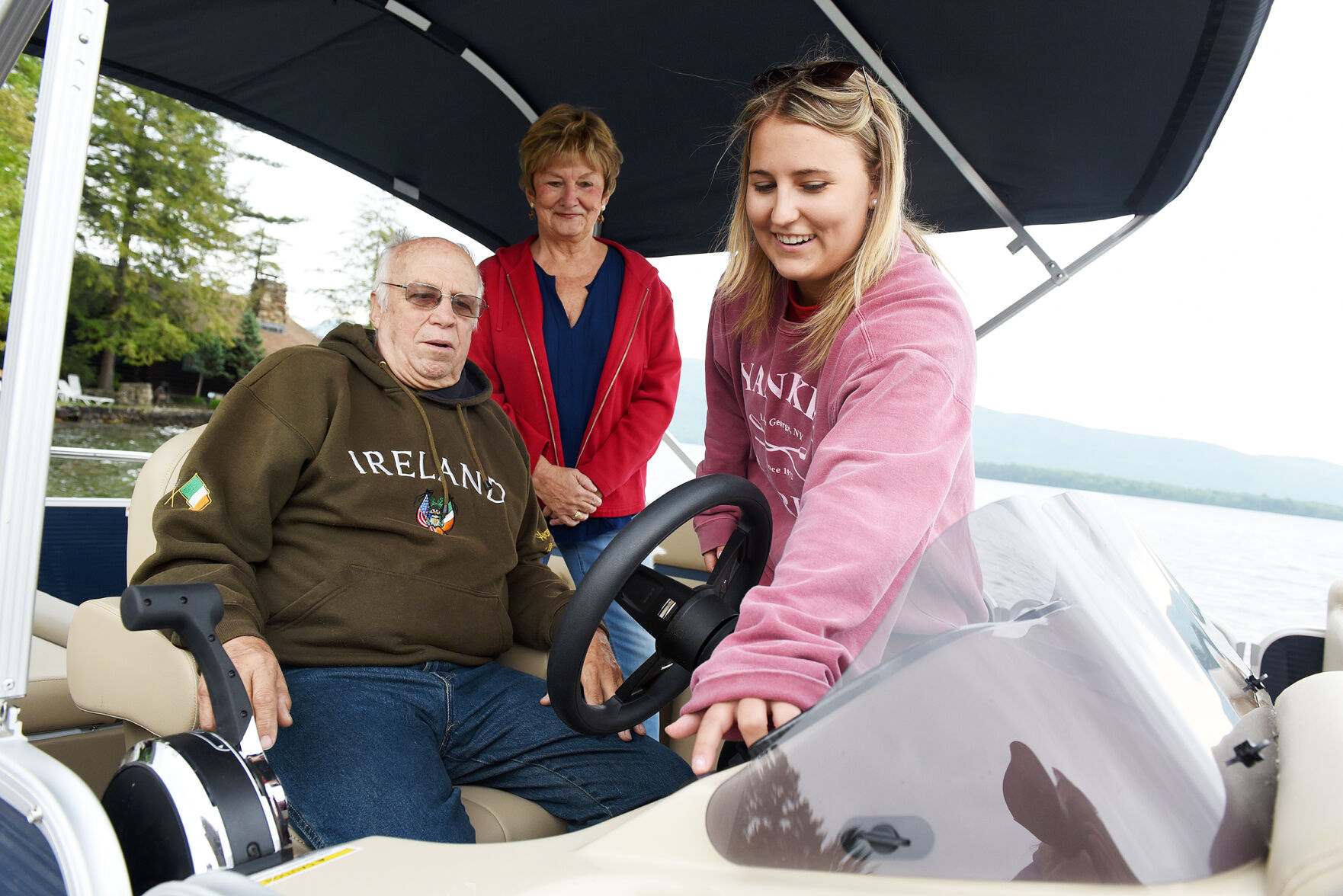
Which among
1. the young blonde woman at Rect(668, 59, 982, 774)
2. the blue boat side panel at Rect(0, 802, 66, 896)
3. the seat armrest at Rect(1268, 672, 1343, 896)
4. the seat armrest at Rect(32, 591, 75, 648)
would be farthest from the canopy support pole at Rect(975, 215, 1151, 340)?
the seat armrest at Rect(32, 591, 75, 648)

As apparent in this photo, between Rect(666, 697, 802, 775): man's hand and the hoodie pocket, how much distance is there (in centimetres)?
92

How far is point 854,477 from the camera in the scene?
109 cm

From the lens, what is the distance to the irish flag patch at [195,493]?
1559 mm

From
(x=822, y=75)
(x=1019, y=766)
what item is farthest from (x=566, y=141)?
(x=1019, y=766)

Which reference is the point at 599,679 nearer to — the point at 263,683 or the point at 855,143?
the point at 263,683

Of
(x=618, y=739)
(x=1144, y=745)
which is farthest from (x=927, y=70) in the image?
(x=1144, y=745)

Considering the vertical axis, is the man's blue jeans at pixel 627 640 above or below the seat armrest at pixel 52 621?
above

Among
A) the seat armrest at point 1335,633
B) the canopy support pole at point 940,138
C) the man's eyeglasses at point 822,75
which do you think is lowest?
the seat armrest at point 1335,633

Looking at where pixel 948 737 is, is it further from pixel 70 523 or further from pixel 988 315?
pixel 70 523

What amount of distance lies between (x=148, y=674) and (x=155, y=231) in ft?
40.6

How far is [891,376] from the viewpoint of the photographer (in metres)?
1.19

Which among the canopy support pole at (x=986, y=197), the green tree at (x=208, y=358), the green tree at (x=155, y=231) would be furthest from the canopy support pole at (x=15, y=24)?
the green tree at (x=208, y=358)

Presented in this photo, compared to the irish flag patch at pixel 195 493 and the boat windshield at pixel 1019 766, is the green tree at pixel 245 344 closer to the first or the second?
the irish flag patch at pixel 195 493

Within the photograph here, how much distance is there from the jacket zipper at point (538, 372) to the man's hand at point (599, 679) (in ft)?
2.91
